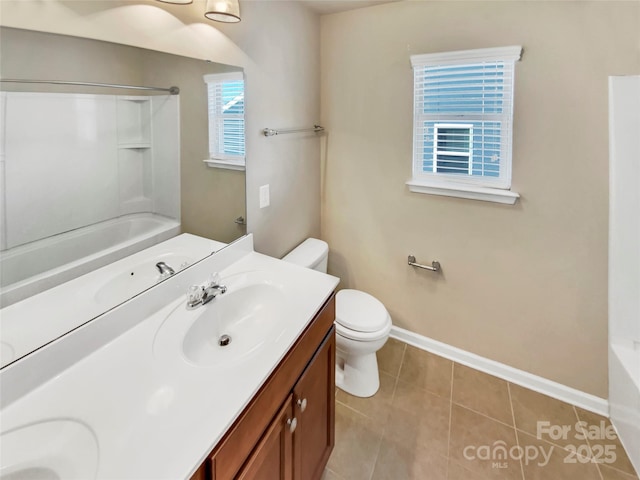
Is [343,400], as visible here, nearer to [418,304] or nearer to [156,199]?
[418,304]

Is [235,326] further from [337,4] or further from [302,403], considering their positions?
[337,4]

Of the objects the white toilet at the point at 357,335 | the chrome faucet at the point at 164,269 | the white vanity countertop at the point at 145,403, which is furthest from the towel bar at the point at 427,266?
the chrome faucet at the point at 164,269

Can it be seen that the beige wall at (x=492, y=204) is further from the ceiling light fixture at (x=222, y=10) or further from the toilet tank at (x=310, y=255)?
the ceiling light fixture at (x=222, y=10)

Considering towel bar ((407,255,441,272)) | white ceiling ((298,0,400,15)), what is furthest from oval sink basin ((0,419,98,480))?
white ceiling ((298,0,400,15))

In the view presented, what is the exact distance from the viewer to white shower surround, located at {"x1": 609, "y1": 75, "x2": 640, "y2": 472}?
1526 millimetres

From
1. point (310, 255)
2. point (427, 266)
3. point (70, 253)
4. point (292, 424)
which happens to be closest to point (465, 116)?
point (427, 266)

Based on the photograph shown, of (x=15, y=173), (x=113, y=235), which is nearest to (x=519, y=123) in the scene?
(x=113, y=235)

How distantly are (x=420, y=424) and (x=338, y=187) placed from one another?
159 centimetres

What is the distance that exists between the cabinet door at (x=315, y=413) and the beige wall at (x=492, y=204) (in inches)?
44.3

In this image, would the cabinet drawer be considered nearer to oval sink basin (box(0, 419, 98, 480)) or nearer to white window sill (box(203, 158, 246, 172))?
oval sink basin (box(0, 419, 98, 480))

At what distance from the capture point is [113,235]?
1061mm

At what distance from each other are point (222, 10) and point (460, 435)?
7.34 feet

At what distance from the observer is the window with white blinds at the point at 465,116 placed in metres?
1.76

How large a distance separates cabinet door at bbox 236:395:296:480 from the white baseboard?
4.99 ft
